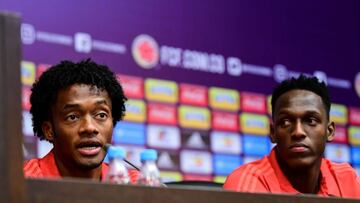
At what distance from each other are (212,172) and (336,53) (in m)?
1.16

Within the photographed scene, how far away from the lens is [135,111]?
3791 millimetres

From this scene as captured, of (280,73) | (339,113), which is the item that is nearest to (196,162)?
(280,73)

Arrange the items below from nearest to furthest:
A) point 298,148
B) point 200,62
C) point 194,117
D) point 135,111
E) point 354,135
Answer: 1. point 298,148
2. point 135,111
3. point 194,117
4. point 200,62
5. point 354,135

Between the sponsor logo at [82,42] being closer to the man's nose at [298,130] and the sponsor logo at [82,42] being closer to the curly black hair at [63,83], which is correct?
the curly black hair at [63,83]

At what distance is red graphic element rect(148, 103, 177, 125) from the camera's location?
3.84 m

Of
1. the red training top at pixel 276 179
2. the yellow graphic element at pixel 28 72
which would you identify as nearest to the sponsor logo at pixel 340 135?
the red training top at pixel 276 179

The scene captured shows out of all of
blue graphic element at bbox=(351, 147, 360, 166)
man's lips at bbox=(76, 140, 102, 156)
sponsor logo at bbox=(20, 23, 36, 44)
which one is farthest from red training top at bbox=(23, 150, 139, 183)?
blue graphic element at bbox=(351, 147, 360, 166)

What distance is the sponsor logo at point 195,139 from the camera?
156 inches

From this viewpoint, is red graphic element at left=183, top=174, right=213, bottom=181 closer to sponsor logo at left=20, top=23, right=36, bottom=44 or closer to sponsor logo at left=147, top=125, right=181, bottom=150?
sponsor logo at left=147, top=125, right=181, bottom=150

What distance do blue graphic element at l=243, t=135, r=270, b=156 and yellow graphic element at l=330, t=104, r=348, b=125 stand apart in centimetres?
50

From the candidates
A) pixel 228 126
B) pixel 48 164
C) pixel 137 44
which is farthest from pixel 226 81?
pixel 48 164

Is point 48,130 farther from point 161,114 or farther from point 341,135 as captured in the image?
point 341,135

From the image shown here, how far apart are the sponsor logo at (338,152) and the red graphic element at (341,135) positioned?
3 cm

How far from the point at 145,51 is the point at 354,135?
1.43 m
